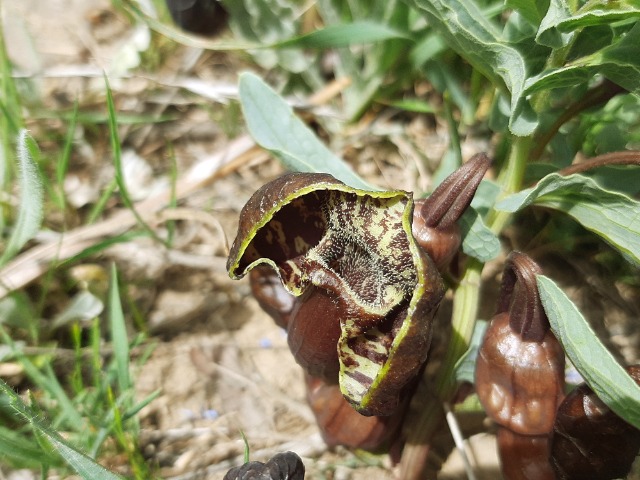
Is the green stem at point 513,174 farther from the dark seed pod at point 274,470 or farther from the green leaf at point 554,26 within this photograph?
the dark seed pod at point 274,470

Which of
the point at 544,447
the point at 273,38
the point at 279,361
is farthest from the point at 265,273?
the point at 273,38

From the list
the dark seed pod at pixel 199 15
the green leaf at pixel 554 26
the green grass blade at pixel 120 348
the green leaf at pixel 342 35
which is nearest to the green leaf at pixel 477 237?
the green leaf at pixel 554 26

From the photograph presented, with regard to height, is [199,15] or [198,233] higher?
[199,15]

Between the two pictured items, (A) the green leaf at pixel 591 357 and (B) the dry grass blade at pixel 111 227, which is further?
(B) the dry grass blade at pixel 111 227

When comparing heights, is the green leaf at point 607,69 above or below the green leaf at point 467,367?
above

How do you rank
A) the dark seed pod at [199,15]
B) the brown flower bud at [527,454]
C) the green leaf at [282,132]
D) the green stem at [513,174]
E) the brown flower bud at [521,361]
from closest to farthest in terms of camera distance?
the brown flower bud at [521,361], the brown flower bud at [527,454], the green stem at [513,174], the green leaf at [282,132], the dark seed pod at [199,15]

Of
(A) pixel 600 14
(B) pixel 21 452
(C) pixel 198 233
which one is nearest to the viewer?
(A) pixel 600 14

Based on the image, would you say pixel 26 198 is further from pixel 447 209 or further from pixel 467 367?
pixel 467 367

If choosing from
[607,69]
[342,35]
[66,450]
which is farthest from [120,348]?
[607,69]
